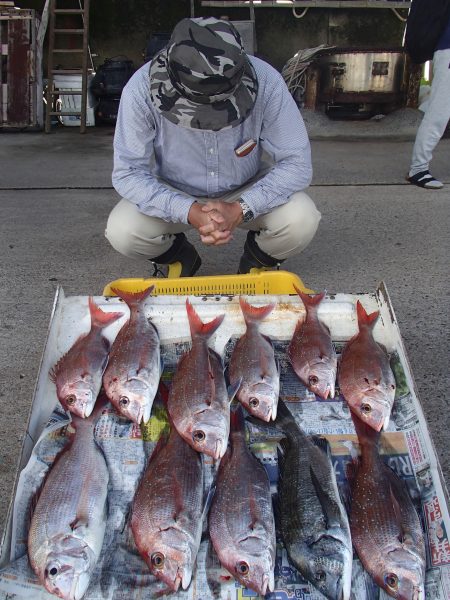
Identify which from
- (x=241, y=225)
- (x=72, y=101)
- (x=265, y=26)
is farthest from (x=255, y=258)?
(x=265, y=26)

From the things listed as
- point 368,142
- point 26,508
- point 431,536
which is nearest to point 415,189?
point 368,142

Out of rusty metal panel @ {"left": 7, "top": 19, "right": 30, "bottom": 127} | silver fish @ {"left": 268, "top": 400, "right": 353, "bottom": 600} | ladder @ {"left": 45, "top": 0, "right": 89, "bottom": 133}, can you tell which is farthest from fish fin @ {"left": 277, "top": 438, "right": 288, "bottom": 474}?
rusty metal panel @ {"left": 7, "top": 19, "right": 30, "bottom": 127}

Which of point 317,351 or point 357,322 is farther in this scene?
point 357,322

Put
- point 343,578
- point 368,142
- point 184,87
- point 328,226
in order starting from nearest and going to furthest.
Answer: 1. point 343,578
2. point 184,87
3. point 328,226
4. point 368,142

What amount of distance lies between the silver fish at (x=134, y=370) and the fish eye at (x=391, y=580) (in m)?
0.85

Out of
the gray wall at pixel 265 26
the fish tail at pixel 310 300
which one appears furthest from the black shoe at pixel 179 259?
the gray wall at pixel 265 26

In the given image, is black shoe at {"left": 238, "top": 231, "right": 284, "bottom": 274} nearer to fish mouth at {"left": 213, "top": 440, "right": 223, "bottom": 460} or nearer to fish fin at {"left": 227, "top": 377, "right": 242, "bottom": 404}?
fish fin at {"left": 227, "top": 377, "right": 242, "bottom": 404}

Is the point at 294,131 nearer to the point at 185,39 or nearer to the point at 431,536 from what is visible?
the point at 185,39

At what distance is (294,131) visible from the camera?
97.9 inches

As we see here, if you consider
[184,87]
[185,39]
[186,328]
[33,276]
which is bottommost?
[33,276]

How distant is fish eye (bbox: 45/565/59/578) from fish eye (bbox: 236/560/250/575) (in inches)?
17.5

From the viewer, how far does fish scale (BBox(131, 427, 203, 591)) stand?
4.55 feet

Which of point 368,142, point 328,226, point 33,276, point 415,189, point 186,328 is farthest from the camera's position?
point 368,142

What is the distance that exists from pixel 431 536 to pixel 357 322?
882 millimetres
